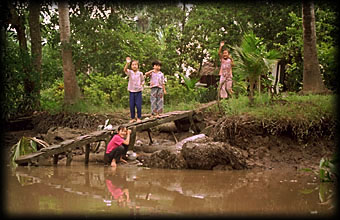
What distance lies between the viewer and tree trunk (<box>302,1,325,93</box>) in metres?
11.4

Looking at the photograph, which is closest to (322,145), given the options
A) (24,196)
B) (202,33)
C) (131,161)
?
(131,161)

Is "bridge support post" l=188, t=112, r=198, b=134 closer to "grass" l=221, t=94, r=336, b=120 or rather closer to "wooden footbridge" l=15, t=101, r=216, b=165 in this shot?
"wooden footbridge" l=15, t=101, r=216, b=165

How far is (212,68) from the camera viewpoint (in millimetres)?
20422

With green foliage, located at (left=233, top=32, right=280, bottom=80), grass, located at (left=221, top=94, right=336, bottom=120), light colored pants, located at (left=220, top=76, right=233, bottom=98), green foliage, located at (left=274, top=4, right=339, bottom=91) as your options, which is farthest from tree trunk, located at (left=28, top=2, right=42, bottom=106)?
green foliage, located at (left=274, top=4, right=339, bottom=91)

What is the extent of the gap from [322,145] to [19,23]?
417 inches

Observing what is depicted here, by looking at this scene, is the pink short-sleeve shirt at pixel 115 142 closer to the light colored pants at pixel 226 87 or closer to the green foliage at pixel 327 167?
the light colored pants at pixel 226 87

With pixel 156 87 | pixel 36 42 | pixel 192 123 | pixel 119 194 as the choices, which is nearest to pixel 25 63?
pixel 36 42

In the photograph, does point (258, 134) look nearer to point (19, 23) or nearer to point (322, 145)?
point (322, 145)

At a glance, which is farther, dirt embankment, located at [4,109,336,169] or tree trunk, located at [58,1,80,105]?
tree trunk, located at [58,1,80,105]

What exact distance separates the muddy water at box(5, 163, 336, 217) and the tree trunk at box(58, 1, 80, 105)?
6.06 meters

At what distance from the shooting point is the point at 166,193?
17.7 ft

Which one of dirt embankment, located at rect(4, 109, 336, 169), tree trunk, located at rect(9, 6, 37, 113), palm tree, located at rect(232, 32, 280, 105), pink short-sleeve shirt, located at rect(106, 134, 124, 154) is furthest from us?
tree trunk, located at rect(9, 6, 37, 113)

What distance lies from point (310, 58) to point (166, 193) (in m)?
8.00

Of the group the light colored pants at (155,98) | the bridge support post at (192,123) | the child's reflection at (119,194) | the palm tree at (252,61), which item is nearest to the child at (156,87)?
the light colored pants at (155,98)
